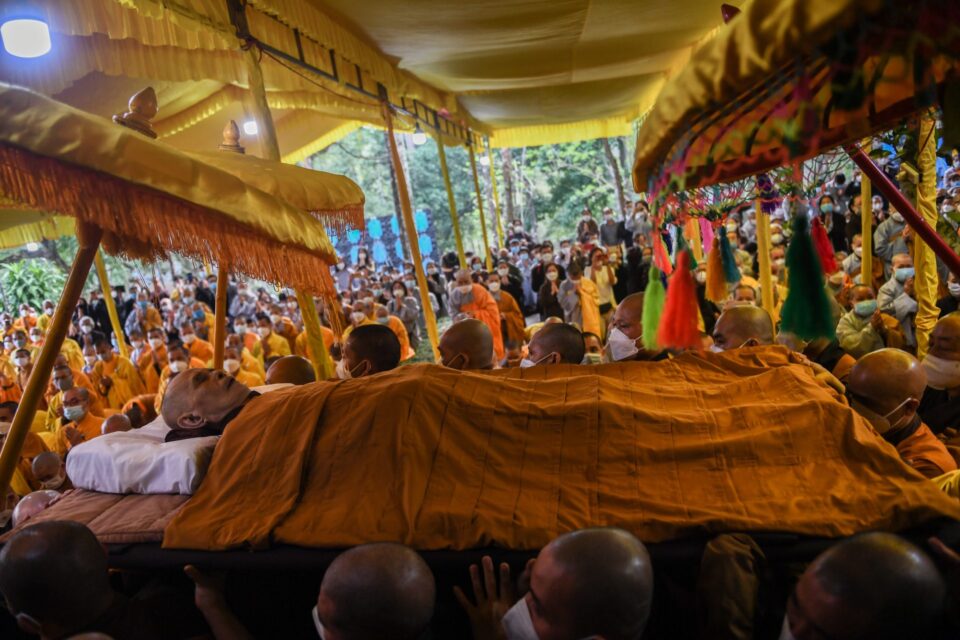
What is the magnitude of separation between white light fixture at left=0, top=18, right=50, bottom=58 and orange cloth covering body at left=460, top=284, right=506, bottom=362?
6.20 m

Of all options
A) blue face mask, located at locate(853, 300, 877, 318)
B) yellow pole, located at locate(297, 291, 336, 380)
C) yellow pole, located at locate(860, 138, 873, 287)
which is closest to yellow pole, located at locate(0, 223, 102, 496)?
yellow pole, located at locate(297, 291, 336, 380)

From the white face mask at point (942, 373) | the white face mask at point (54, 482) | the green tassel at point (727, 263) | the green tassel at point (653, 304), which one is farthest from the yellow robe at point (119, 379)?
the white face mask at point (942, 373)

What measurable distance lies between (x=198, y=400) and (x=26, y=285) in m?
18.4

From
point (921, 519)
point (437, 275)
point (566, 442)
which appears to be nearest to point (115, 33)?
point (566, 442)

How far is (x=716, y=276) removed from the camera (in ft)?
9.14

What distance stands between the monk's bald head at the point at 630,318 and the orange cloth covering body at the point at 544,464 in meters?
1.24

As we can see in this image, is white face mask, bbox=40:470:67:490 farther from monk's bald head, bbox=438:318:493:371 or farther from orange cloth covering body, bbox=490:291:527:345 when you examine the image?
orange cloth covering body, bbox=490:291:527:345

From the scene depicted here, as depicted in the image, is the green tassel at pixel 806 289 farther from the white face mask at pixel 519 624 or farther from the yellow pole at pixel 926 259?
the yellow pole at pixel 926 259

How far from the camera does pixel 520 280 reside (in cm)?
1348

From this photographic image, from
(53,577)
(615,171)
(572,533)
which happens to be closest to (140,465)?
(53,577)

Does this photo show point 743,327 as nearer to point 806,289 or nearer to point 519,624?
point 806,289

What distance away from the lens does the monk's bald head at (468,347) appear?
4.10 metres

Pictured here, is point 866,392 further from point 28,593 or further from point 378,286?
point 378,286

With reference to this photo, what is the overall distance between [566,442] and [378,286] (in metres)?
11.9
